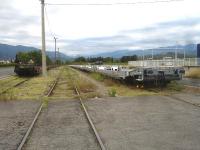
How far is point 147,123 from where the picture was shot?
973cm

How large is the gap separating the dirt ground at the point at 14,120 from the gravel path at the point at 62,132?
12.4 inches

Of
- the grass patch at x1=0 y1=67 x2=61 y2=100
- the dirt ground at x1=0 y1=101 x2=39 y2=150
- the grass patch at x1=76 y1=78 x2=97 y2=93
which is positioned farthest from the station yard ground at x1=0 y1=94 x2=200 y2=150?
the grass patch at x1=76 y1=78 x2=97 y2=93

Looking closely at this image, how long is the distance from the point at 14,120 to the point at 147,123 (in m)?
3.84

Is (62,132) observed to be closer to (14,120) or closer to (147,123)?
(147,123)

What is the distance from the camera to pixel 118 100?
1514 centimetres

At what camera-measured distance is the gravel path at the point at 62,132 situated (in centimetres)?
751

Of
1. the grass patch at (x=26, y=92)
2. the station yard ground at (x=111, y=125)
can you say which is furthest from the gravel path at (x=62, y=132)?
the grass patch at (x=26, y=92)

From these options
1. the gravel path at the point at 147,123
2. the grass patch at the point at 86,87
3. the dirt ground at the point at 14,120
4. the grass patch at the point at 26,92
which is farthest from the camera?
the grass patch at the point at 86,87

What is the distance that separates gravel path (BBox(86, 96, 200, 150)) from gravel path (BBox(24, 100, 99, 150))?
0.36 meters

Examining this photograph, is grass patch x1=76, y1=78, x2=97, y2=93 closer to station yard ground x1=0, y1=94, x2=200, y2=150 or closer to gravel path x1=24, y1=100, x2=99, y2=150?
station yard ground x1=0, y1=94, x2=200, y2=150

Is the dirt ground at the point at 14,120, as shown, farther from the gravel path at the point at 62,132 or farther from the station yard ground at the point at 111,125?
the gravel path at the point at 62,132

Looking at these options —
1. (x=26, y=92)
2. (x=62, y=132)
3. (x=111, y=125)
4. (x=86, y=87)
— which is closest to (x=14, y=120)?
(x=62, y=132)

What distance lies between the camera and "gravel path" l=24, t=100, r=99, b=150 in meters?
7.51

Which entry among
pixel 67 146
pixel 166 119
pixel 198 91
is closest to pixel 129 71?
pixel 198 91
